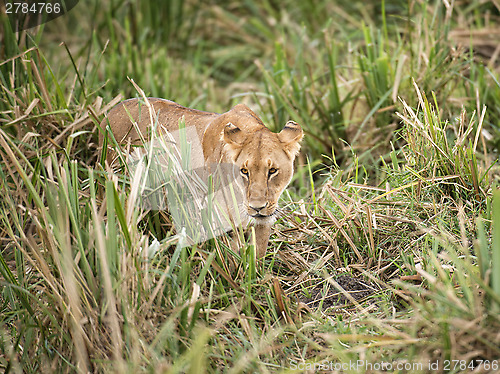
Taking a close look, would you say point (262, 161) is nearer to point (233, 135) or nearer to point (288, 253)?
point (233, 135)

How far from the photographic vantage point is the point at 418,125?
3336mm

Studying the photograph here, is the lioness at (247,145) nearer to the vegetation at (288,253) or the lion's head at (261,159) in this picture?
the lion's head at (261,159)

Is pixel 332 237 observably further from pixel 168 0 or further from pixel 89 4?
pixel 89 4

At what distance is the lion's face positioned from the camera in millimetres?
2664

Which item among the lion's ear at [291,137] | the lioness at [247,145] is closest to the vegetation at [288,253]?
the lioness at [247,145]

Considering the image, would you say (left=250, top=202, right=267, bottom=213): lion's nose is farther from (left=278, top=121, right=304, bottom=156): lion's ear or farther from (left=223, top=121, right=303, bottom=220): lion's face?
(left=278, top=121, right=304, bottom=156): lion's ear

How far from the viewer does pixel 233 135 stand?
2.81m

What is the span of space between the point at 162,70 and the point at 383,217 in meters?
3.39

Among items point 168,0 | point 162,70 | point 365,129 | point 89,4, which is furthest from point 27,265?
point 89,4

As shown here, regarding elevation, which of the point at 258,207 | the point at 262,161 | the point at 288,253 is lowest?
the point at 288,253

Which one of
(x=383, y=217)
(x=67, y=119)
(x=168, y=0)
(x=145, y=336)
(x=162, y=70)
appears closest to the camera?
(x=145, y=336)

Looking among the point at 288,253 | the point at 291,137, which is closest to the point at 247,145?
the point at 291,137

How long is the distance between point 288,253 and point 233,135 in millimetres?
769

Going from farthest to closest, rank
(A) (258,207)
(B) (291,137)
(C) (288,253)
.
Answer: (C) (288,253)
(B) (291,137)
(A) (258,207)
